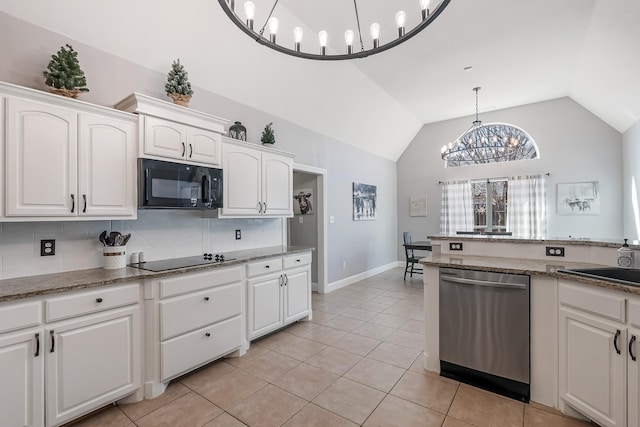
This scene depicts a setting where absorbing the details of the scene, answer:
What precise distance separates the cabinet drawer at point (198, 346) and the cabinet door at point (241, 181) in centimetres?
111

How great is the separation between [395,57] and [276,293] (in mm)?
3468

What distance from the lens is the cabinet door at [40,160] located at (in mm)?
1771

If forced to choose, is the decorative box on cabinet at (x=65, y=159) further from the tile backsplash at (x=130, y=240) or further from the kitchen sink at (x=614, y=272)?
the kitchen sink at (x=614, y=272)

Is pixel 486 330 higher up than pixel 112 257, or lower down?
lower down

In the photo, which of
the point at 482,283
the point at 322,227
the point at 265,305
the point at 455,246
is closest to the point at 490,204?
the point at 322,227

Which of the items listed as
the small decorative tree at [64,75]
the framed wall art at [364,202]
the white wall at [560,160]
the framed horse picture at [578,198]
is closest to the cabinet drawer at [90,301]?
the small decorative tree at [64,75]

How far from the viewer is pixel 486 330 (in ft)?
7.29

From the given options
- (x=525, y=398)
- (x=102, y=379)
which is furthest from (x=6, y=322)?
(x=525, y=398)

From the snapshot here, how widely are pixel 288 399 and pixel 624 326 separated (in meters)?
2.12

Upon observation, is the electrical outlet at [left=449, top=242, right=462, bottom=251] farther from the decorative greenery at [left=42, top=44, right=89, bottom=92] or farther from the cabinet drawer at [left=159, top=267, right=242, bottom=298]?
the decorative greenery at [left=42, top=44, right=89, bottom=92]

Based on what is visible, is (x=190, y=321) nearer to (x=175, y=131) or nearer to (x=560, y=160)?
(x=175, y=131)

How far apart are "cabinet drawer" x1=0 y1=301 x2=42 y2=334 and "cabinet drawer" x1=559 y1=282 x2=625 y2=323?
3255 mm

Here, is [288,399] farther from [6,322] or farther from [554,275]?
[554,275]

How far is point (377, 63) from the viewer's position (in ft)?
13.6
